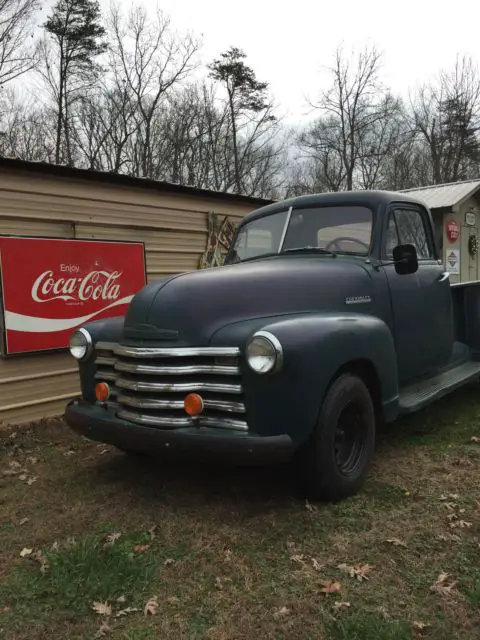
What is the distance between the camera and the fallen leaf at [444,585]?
2.62 meters

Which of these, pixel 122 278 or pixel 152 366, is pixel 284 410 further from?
pixel 122 278

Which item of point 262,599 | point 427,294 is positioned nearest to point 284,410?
point 262,599

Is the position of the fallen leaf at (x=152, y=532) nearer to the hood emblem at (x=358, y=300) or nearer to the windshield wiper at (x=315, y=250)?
the hood emblem at (x=358, y=300)

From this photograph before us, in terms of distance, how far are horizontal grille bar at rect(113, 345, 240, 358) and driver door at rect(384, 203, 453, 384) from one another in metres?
1.81

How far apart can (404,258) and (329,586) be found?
2.71 meters

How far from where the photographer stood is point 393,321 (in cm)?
440

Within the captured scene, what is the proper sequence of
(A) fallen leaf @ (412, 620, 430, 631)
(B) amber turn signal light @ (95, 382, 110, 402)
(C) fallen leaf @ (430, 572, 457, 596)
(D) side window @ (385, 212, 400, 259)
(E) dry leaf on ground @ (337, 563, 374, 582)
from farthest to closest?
1. (D) side window @ (385, 212, 400, 259)
2. (B) amber turn signal light @ (95, 382, 110, 402)
3. (E) dry leaf on ground @ (337, 563, 374, 582)
4. (C) fallen leaf @ (430, 572, 457, 596)
5. (A) fallen leaf @ (412, 620, 430, 631)

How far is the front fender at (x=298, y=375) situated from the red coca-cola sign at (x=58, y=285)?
127 inches

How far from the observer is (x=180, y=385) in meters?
3.29

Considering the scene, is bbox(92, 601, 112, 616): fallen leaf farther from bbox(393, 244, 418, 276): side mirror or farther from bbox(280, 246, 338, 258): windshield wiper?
bbox(393, 244, 418, 276): side mirror

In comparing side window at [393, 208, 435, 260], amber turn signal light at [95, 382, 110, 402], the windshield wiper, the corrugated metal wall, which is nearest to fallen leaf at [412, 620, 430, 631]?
amber turn signal light at [95, 382, 110, 402]

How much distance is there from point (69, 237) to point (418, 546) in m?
4.83

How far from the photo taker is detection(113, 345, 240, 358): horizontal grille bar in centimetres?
321

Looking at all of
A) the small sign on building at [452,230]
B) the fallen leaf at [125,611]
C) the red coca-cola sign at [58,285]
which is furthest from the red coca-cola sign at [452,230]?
the fallen leaf at [125,611]
